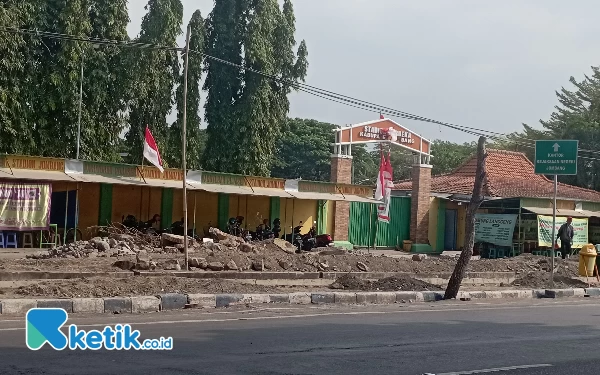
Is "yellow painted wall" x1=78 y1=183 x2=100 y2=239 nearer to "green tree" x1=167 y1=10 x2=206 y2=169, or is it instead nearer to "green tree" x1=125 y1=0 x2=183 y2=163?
"green tree" x1=125 y1=0 x2=183 y2=163

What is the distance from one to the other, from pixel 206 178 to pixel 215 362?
1938 cm

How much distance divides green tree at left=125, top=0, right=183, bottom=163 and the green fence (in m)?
8.98

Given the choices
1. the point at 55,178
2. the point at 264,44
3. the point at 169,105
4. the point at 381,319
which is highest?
the point at 264,44

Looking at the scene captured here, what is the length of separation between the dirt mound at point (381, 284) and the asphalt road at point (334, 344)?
3011 mm

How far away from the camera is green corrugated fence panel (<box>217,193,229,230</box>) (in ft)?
96.6

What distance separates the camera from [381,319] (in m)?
13.2

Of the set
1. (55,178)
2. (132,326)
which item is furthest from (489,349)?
(55,178)

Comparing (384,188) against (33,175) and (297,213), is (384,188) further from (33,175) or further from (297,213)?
(33,175)

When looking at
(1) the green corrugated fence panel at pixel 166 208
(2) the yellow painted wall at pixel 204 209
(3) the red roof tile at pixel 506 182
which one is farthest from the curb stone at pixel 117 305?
(3) the red roof tile at pixel 506 182

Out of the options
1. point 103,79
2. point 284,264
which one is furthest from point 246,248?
point 103,79

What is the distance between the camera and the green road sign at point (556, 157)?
A: 20797mm

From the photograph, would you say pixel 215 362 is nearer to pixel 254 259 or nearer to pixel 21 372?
pixel 21 372

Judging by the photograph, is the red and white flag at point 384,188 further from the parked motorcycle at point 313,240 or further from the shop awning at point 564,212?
the shop awning at point 564,212

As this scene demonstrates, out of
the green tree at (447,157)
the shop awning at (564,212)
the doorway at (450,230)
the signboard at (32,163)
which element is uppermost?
the green tree at (447,157)
